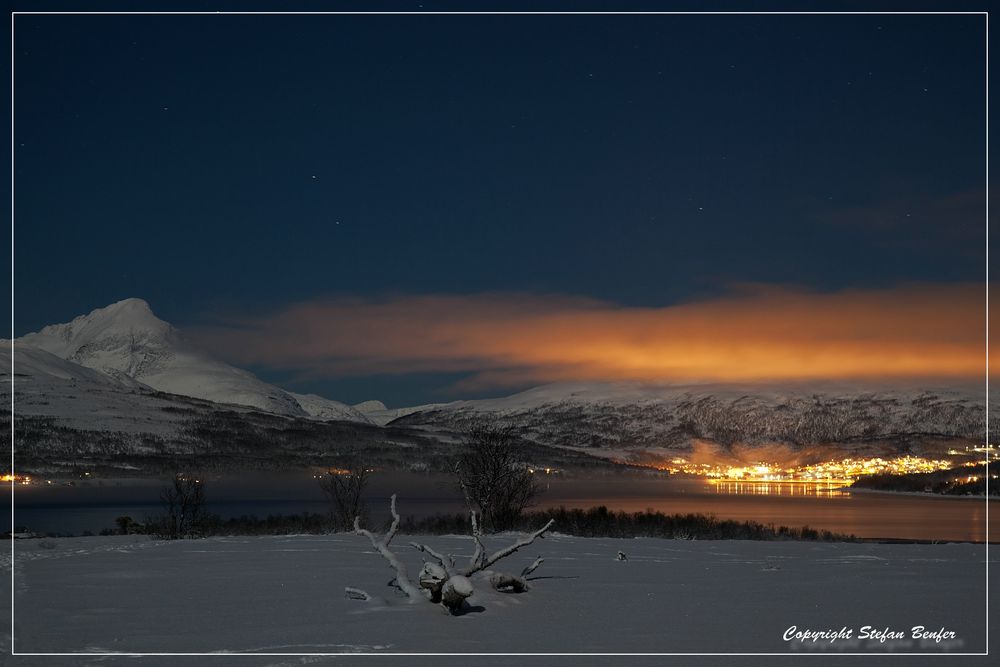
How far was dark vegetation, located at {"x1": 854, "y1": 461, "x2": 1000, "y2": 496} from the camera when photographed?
6220 inches

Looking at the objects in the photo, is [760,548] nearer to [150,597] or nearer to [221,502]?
[150,597]

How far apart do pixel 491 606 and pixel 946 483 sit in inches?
6716

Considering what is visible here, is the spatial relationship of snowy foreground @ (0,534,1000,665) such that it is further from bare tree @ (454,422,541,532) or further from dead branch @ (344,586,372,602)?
bare tree @ (454,422,541,532)

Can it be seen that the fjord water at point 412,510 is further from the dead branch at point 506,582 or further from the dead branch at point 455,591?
the dead branch at point 455,591

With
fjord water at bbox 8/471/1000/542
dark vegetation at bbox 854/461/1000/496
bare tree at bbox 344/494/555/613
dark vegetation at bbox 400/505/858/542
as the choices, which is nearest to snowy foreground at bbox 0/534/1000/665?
bare tree at bbox 344/494/555/613

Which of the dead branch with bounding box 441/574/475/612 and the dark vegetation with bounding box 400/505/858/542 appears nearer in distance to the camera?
the dead branch with bounding box 441/574/475/612

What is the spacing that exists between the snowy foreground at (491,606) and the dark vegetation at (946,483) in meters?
139

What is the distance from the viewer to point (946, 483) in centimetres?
17300

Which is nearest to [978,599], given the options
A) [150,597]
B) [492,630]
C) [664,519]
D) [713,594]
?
[713,594]

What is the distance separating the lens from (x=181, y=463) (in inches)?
7505

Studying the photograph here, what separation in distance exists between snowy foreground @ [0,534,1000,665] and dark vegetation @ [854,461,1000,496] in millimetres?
139153

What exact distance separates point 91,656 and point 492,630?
19.6 feet

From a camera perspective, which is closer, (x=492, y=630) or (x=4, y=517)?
(x=492, y=630)

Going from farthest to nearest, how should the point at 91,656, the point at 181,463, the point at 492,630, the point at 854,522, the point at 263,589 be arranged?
the point at 181,463
the point at 854,522
the point at 263,589
the point at 492,630
the point at 91,656
